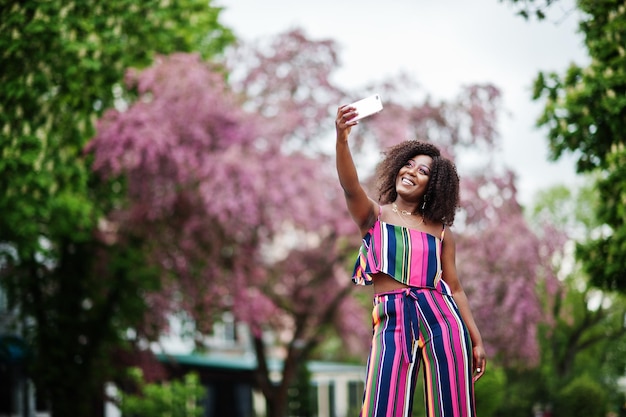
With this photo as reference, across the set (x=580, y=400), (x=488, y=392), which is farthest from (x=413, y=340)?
(x=580, y=400)

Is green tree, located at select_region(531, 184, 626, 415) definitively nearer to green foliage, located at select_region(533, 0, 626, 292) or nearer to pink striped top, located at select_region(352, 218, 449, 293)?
green foliage, located at select_region(533, 0, 626, 292)

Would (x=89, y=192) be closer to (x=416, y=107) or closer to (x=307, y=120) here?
(x=307, y=120)

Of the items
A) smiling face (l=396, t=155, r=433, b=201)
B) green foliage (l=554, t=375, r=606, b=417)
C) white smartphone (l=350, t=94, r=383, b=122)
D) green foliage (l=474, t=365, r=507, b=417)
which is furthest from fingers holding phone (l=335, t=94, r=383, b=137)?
green foliage (l=554, t=375, r=606, b=417)

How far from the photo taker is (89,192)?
672 inches

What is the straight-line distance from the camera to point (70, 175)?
14.2 m

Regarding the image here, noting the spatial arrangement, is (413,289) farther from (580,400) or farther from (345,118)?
(580,400)

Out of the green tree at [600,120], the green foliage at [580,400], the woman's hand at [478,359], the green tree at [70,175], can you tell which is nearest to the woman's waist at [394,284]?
the woman's hand at [478,359]

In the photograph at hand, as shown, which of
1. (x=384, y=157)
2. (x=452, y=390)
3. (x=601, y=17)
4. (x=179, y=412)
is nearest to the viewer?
(x=452, y=390)

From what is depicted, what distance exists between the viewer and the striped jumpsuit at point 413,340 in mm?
4371

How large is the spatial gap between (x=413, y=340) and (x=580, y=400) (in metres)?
23.1

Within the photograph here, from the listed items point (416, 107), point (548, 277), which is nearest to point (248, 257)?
point (416, 107)

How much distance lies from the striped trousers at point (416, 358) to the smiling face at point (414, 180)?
1.61 ft

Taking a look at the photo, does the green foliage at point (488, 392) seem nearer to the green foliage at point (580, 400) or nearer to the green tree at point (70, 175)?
the green foliage at point (580, 400)

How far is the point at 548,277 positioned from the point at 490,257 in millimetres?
1046
